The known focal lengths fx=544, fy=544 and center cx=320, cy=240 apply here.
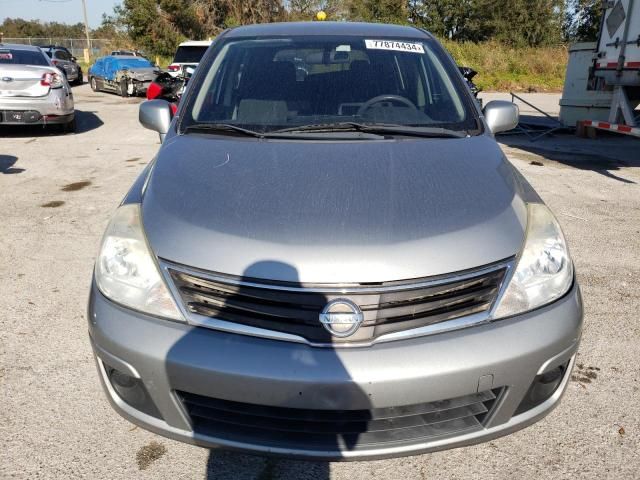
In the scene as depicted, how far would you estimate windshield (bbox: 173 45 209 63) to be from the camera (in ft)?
49.3

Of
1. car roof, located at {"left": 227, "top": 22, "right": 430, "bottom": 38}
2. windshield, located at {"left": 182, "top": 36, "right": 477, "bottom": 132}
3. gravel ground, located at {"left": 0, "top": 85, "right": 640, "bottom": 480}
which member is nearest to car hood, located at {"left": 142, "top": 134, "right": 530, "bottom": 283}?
windshield, located at {"left": 182, "top": 36, "right": 477, "bottom": 132}

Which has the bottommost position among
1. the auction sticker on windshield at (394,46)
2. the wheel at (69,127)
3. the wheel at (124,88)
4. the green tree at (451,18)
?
the wheel at (69,127)

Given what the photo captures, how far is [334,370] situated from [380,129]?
4.56 feet

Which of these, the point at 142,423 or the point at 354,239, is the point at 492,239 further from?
the point at 142,423

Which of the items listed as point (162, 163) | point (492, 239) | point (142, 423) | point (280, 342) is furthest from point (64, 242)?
point (492, 239)

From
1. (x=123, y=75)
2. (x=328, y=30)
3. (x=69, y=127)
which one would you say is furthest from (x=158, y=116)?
(x=123, y=75)

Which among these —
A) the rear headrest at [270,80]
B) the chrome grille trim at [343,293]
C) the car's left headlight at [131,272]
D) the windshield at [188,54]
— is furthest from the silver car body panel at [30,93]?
the chrome grille trim at [343,293]

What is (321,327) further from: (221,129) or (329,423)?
(221,129)

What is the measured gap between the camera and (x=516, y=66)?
29812 millimetres

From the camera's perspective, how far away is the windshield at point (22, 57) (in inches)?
355

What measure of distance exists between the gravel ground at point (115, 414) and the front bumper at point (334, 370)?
1.22 ft

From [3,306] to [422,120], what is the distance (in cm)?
272

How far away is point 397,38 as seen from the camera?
3.21 m

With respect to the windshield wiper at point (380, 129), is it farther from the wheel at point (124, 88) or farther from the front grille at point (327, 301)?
the wheel at point (124, 88)
